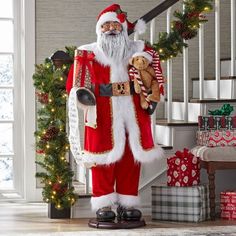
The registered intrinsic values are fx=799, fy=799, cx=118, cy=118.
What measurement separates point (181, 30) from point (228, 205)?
135cm

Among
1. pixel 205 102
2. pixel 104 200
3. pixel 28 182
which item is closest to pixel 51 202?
pixel 104 200

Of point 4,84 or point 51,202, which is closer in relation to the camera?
point 51,202

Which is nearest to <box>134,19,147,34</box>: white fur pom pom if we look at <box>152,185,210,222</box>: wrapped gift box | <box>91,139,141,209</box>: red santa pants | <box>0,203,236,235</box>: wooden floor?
<box>91,139,141,209</box>: red santa pants

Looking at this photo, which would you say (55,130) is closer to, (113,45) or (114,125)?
(114,125)

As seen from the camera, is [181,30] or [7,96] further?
[7,96]

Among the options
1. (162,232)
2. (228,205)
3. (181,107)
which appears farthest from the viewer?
(181,107)

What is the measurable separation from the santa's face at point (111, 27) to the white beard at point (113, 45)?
0.9 inches

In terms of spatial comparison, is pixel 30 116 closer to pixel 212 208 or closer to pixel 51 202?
pixel 51 202

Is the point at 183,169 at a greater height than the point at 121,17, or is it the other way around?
the point at 121,17

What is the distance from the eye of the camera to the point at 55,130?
5.88 meters

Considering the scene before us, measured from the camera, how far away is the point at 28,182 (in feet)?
22.5

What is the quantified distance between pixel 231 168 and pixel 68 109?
1.26 m

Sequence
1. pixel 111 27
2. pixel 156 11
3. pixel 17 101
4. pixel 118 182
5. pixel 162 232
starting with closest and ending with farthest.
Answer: pixel 162 232 → pixel 111 27 → pixel 118 182 → pixel 156 11 → pixel 17 101

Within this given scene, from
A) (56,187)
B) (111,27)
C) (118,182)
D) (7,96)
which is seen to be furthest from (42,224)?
(7,96)
